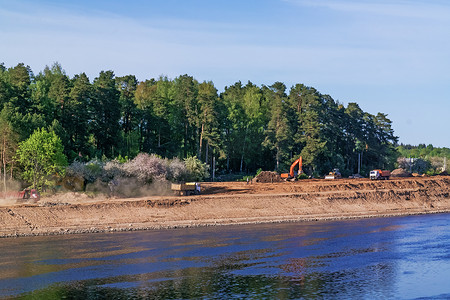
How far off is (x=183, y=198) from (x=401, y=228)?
81.2 ft

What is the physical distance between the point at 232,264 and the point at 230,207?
25.8 meters

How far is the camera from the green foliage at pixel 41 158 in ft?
217

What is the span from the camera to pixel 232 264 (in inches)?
1549

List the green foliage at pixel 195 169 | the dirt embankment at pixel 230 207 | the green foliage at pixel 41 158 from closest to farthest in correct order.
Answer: the dirt embankment at pixel 230 207
the green foliage at pixel 41 158
the green foliage at pixel 195 169

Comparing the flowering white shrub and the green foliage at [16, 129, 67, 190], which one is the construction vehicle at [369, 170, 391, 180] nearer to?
the flowering white shrub

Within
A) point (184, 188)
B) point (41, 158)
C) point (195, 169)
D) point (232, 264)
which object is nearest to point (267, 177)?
point (195, 169)

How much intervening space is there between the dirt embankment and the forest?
13.8 metres

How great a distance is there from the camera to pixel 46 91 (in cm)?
9138

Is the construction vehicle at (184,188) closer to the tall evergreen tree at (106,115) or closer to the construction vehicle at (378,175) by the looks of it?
the tall evergreen tree at (106,115)

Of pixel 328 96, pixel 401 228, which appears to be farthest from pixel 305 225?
pixel 328 96

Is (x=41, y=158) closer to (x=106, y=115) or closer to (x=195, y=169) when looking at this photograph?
(x=195, y=169)

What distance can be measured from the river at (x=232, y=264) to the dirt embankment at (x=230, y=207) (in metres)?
4.42

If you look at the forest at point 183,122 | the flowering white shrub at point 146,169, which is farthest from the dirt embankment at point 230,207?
the forest at point 183,122

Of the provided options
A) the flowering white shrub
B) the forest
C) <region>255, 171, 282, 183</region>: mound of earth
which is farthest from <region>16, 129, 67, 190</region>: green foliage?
<region>255, 171, 282, 183</region>: mound of earth
